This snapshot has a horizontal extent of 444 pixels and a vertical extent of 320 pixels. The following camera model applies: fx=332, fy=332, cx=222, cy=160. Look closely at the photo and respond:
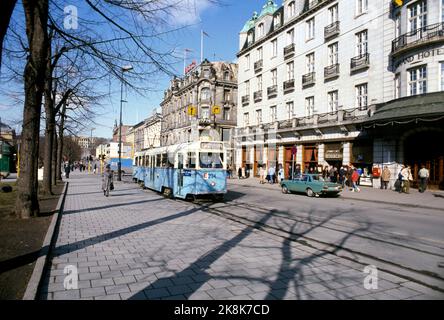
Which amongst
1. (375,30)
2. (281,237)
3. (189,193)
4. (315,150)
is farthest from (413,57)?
(281,237)

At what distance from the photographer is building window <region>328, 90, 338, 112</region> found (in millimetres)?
29797

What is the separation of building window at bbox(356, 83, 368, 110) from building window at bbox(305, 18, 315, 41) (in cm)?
862

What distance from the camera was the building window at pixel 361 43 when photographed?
88.0ft

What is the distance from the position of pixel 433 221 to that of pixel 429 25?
14825 mm

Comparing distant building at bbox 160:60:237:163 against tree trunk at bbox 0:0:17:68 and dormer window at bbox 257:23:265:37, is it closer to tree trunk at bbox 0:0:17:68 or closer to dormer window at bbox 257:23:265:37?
dormer window at bbox 257:23:265:37

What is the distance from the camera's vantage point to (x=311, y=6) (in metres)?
32.6

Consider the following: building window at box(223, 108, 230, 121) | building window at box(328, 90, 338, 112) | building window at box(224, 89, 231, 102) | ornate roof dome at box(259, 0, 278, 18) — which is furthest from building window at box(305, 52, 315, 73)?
building window at box(224, 89, 231, 102)

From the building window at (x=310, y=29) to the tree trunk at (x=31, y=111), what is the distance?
28296 mm

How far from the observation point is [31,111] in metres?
10.0

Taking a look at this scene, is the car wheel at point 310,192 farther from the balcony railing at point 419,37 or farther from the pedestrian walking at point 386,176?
the balcony railing at point 419,37

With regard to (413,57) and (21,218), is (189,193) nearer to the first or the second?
(21,218)

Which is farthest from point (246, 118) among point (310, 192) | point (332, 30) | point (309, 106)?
point (310, 192)

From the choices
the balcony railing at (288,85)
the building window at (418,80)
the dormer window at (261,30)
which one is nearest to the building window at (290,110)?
the balcony railing at (288,85)

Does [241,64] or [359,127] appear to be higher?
[241,64]
